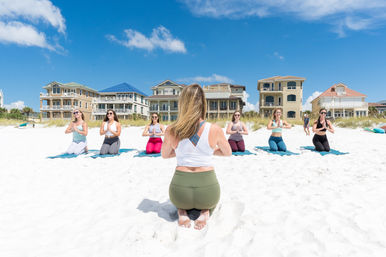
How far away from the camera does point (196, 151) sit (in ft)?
7.39

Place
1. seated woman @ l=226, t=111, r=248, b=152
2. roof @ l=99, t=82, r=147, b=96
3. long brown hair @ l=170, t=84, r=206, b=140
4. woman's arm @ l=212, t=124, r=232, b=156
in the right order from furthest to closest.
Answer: roof @ l=99, t=82, r=147, b=96, seated woman @ l=226, t=111, r=248, b=152, woman's arm @ l=212, t=124, r=232, b=156, long brown hair @ l=170, t=84, r=206, b=140

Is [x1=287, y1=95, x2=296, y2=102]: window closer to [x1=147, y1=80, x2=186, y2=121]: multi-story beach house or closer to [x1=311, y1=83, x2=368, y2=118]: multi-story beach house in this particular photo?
[x1=311, y1=83, x2=368, y2=118]: multi-story beach house

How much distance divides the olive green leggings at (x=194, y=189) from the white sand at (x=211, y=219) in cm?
27

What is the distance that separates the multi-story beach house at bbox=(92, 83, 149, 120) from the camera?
4401 centimetres

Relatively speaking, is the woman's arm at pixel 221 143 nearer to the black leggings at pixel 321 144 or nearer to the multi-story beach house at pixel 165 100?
the black leggings at pixel 321 144

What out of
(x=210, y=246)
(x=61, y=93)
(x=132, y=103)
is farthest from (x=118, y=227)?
(x=61, y=93)

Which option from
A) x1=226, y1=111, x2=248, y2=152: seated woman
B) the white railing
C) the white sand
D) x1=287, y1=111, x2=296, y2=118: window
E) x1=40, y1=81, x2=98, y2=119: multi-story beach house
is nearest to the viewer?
the white sand

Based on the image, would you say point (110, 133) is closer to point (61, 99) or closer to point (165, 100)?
point (165, 100)

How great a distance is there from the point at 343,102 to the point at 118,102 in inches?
1739

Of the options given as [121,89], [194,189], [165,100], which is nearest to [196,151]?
[194,189]

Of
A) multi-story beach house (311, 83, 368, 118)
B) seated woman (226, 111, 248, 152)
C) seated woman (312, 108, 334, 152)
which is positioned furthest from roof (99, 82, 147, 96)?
seated woman (312, 108, 334, 152)

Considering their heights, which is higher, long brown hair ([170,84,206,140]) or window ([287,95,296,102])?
window ([287,95,296,102])

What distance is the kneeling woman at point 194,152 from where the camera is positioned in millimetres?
2225

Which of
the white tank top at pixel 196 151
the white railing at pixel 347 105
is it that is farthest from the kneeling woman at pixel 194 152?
the white railing at pixel 347 105
